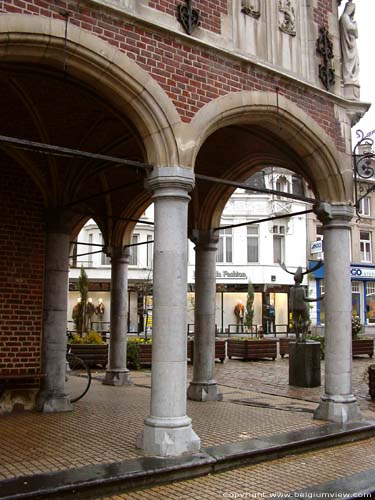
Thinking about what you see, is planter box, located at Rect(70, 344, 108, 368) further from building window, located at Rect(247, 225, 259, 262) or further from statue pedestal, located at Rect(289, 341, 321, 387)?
building window, located at Rect(247, 225, 259, 262)

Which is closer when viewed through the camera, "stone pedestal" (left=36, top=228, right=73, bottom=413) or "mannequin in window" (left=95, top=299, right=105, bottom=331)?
"stone pedestal" (left=36, top=228, right=73, bottom=413)

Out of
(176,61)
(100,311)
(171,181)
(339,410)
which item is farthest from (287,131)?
(100,311)

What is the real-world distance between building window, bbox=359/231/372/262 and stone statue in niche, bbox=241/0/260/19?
106ft

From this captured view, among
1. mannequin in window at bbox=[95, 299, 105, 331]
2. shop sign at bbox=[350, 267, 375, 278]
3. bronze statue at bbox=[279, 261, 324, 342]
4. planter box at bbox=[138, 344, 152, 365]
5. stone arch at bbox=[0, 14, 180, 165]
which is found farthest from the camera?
shop sign at bbox=[350, 267, 375, 278]

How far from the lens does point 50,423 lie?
26.6ft

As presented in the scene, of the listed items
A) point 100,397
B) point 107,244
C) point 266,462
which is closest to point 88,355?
point 107,244

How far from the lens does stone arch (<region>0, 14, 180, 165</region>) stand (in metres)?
5.90

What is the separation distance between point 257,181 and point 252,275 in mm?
5820

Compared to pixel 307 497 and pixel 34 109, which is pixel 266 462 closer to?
pixel 307 497

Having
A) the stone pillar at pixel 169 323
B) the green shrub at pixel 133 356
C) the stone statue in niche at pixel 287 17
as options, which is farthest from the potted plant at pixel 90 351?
the stone statue in niche at pixel 287 17

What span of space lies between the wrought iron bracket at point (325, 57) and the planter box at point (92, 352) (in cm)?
1020

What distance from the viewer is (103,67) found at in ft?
21.2

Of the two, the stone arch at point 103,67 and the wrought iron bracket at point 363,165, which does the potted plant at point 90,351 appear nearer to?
the wrought iron bracket at point 363,165

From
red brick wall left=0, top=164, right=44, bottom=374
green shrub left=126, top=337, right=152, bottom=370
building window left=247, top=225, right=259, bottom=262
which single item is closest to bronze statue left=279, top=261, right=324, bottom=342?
green shrub left=126, top=337, right=152, bottom=370
